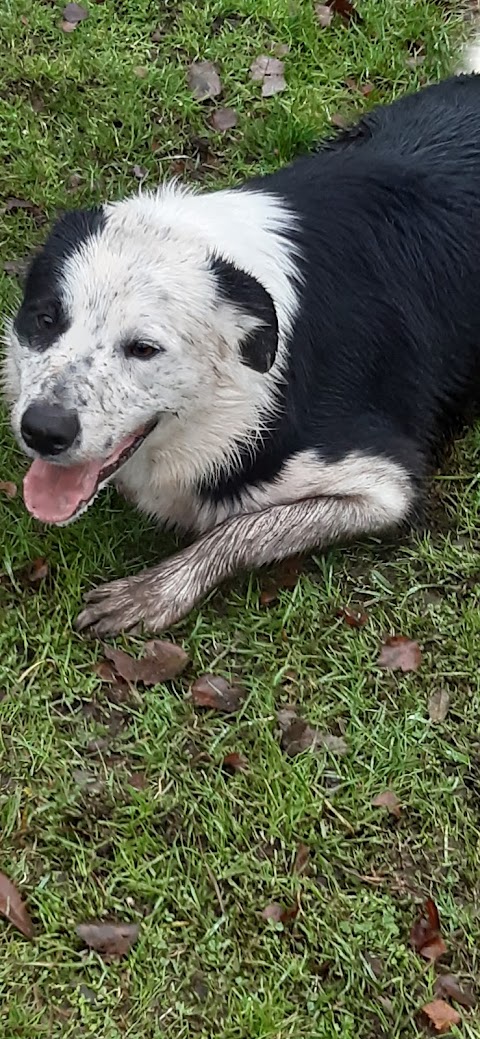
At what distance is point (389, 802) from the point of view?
353 centimetres

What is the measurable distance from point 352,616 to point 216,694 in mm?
637

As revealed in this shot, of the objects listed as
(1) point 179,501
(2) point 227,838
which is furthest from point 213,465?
(2) point 227,838

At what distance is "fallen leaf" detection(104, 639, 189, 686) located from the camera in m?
3.65

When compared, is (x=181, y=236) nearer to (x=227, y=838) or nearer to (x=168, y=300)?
(x=168, y=300)

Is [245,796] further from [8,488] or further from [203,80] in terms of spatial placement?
[203,80]

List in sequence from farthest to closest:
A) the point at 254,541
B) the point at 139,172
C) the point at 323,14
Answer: the point at 323,14 → the point at 139,172 → the point at 254,541

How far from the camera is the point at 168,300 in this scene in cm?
311

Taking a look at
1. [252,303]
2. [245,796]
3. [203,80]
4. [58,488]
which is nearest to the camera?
[252,303]

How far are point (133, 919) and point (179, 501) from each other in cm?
147

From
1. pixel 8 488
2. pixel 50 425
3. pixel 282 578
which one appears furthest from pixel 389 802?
pixel 8 488

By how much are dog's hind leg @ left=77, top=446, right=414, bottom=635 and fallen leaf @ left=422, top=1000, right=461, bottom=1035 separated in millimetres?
1531

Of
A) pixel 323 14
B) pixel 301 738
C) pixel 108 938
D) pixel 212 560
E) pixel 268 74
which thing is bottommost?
pixel 108 938

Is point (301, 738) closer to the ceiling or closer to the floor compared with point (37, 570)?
closer to the floor

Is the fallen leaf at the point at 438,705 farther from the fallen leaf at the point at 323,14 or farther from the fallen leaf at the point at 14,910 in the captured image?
the fallen leaf at the point at 323,14
